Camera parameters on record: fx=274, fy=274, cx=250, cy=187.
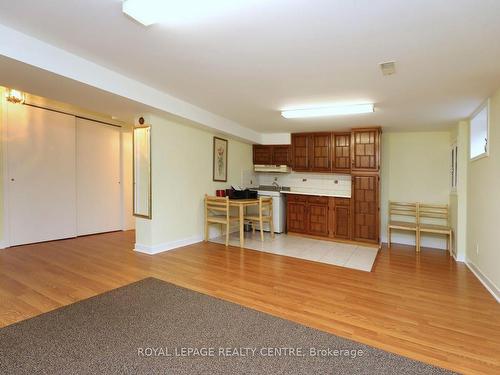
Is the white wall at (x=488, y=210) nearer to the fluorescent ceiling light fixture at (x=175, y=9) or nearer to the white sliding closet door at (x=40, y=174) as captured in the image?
the fluorescent ceiling light fixture at (x=175, y=9)

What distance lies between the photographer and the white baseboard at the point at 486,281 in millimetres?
2758

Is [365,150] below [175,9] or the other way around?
below

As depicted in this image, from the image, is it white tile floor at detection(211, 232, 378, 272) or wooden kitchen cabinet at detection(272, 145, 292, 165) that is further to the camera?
wooden kitchen cabinet at detection(272, 145, 292, 165)

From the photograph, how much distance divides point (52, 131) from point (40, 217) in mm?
1498

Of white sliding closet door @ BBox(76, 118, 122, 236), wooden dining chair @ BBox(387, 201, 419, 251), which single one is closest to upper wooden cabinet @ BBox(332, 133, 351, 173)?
wooden dining chair @ BBox(387, 201, 419, 251)

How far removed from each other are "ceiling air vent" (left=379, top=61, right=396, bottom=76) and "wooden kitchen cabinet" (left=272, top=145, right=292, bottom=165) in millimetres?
3467

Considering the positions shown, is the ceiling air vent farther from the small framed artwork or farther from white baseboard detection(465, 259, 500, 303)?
the small framed artwork

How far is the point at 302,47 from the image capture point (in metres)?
2.16

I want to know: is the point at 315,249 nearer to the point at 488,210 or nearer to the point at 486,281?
the point at 486,281

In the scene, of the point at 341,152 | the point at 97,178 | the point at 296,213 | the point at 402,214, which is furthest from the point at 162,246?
the point at 402,214

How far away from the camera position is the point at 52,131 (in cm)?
479

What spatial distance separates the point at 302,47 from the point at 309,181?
14.1 ft

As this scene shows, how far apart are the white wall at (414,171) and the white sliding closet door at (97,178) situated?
18.2ft

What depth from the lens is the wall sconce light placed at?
13.9 ft
